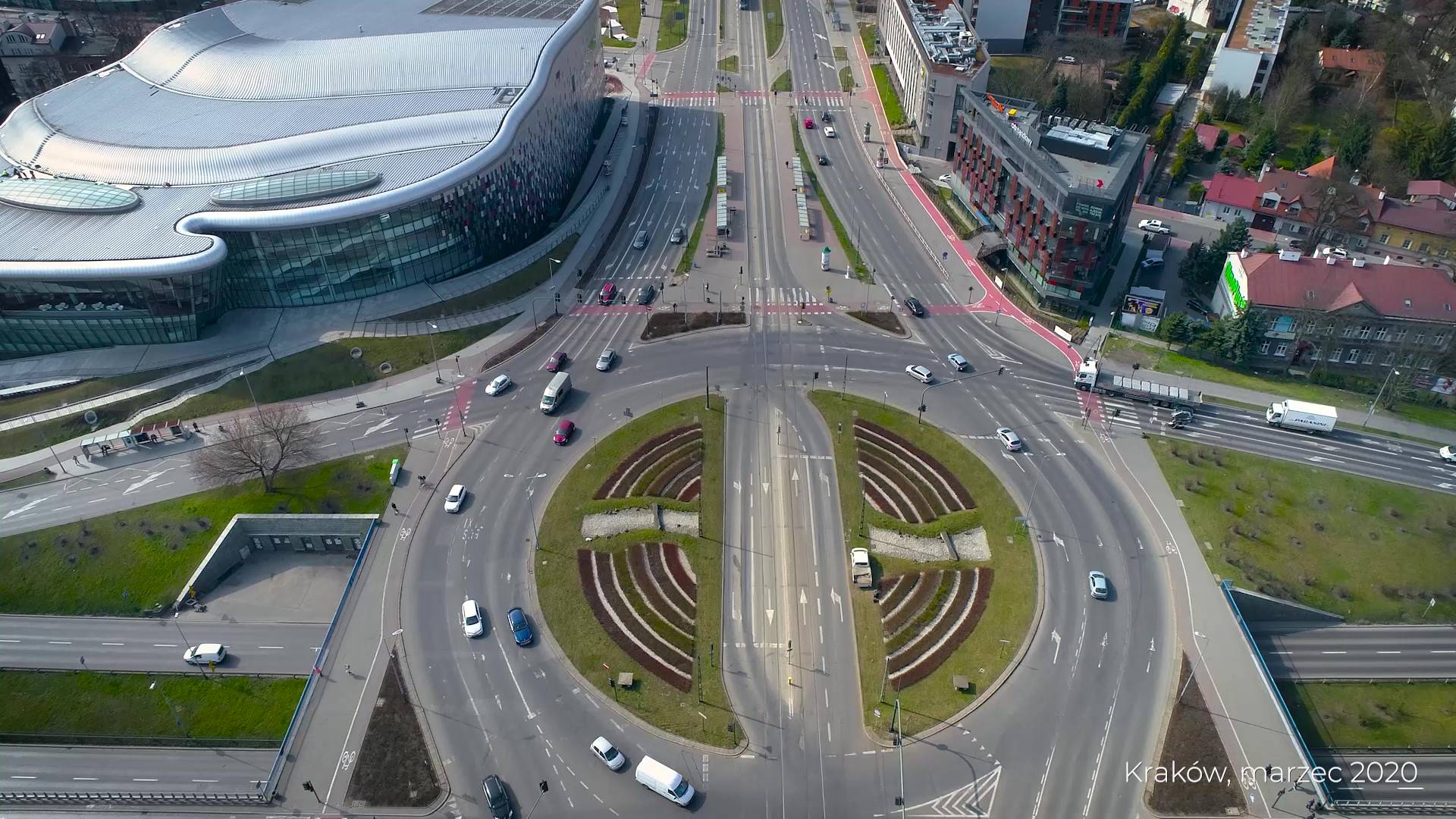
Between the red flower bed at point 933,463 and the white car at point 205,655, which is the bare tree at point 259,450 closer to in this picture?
the white car at point 205,655

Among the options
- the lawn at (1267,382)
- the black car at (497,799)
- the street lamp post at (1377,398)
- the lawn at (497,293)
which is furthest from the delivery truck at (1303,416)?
the lawn at (497,293)

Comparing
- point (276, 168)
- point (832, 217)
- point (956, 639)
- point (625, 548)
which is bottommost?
point (956, 639)

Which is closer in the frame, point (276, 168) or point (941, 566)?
point (941, 566)

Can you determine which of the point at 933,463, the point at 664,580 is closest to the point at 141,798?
the point at 664,580

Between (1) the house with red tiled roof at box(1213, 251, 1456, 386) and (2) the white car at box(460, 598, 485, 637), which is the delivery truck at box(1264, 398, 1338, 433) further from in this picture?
(2) the white car at box(460, 598, 485, 637)

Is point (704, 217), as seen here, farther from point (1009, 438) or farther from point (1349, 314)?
point (1349, 314)

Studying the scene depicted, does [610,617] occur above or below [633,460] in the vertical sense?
below

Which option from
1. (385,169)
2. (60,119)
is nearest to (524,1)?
(385,169)

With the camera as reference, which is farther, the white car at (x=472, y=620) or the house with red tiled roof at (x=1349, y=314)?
the house with red tiled roof at (x=1349, y=314)

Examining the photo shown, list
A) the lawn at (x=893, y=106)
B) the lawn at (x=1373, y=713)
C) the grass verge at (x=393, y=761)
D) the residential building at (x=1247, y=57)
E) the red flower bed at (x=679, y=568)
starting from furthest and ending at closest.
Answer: the lawn at (x=893, y=106) → the residential building at (x=1247, y=57) → the red flower bed at (x=679, y=568) → the lawn at (x=1373, y=713) → the grass verge at (x=393, y=761)
